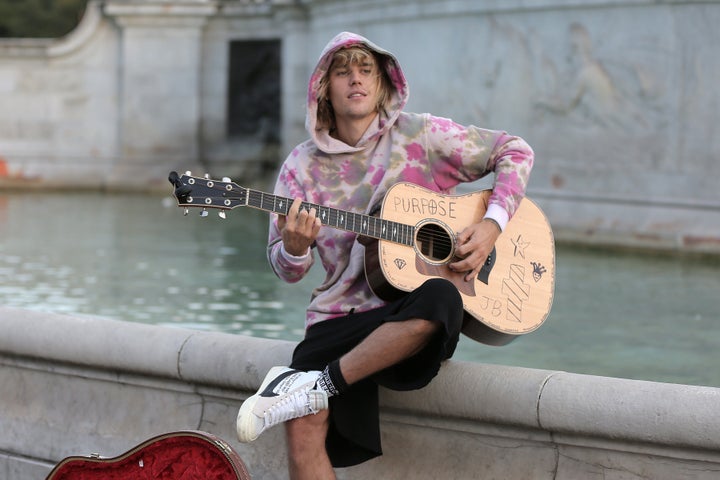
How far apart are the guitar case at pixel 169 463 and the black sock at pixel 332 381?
326mm

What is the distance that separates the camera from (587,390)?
3676 mm

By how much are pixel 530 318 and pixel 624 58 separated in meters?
7.88

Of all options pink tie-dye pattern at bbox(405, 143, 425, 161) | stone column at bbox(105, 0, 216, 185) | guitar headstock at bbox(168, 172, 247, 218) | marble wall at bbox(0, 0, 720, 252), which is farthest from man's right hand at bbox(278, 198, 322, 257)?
stone column at bbox(105, 0, 216, 185)

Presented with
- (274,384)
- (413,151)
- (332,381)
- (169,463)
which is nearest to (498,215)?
(413,151)

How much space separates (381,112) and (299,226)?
26.2 inches

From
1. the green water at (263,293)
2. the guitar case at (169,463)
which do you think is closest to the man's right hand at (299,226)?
the guitar case at (169,463)

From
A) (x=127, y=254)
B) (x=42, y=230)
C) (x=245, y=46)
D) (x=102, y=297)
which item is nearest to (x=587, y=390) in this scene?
(x=102, y=297)

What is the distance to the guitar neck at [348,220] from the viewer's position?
3914mm

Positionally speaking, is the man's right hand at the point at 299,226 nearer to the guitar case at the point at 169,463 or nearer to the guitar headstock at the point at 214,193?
the guitar headstock at the point at 214,193

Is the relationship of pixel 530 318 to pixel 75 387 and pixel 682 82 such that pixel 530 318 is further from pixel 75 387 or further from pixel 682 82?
pixel 682 82

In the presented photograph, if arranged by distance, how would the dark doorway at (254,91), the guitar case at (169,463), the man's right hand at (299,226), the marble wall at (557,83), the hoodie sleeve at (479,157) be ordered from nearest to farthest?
the guitar case at (169,463), the man's right hand at (299,226), the hoodie sleeve at (479,157), the marble wall at (557,83), the dark doorway at (254,91)

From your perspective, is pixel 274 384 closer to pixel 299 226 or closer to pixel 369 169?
pixel 299 226

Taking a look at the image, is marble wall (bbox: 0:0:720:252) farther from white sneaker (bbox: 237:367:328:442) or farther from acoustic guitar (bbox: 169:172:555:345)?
white sneaker (bbox: 237:367:328:442)

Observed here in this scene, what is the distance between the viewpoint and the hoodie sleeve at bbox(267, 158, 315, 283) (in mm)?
4082
